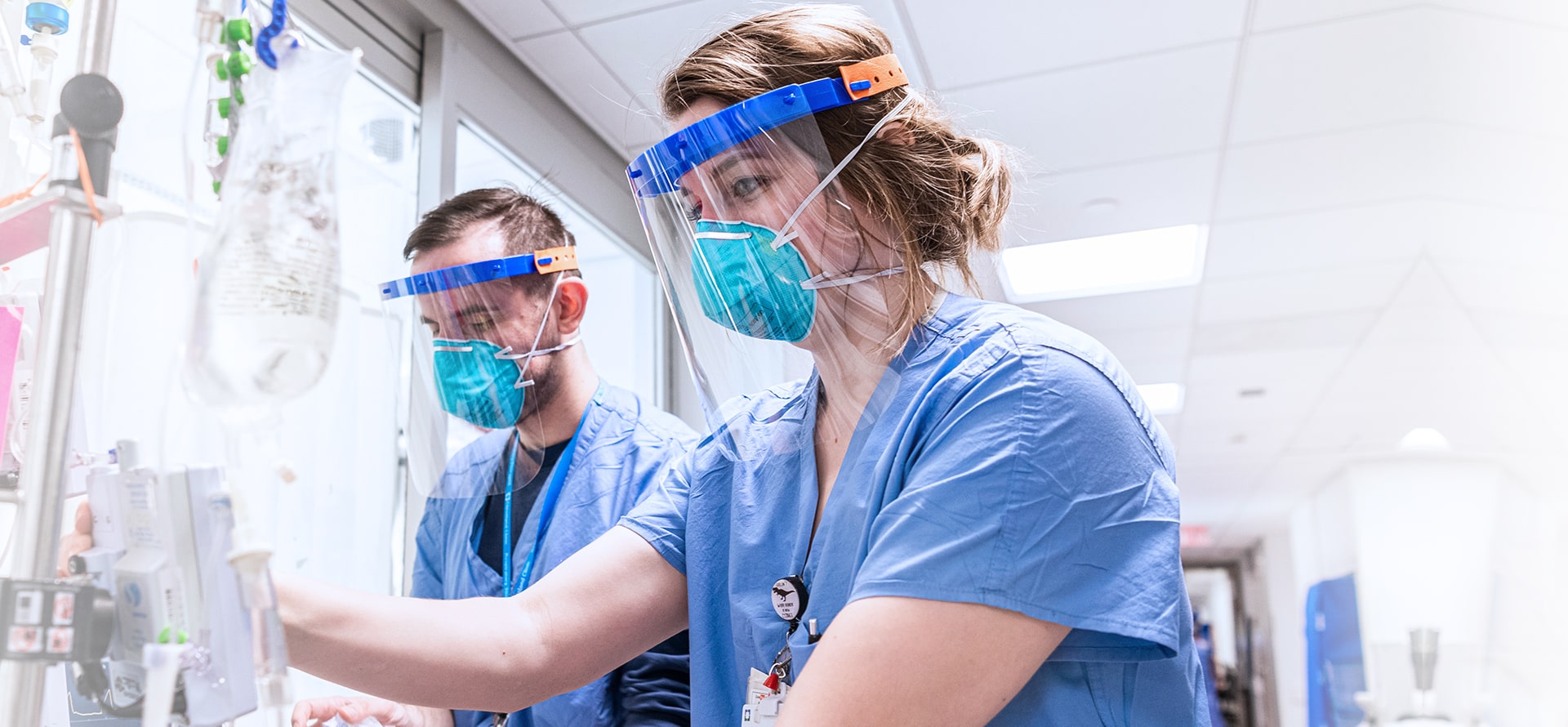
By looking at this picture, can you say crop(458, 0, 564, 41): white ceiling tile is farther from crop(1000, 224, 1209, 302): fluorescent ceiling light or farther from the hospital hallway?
crop(1000, 224, 1209, 302): fluorescent ceiling light

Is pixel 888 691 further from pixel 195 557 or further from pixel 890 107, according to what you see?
pixel 890 107

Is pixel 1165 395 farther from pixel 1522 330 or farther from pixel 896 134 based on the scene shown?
pixel 896 134

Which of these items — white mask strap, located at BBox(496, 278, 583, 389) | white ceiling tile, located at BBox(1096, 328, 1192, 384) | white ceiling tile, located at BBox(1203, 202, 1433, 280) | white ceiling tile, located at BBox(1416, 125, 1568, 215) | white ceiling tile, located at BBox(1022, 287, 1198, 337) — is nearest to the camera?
white mask strap, located at BBox(496, 278, 583, 389)

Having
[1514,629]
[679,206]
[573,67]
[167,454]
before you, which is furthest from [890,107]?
[1514,629]

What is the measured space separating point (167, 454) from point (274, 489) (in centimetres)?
30

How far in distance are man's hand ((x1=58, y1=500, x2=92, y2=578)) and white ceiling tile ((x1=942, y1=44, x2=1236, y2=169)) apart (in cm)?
249

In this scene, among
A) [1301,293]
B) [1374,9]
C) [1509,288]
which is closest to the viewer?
[1374,9]

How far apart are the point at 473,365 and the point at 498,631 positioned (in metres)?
0.44

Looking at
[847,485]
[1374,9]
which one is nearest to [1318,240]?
[1374,9]

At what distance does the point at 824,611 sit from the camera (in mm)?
937

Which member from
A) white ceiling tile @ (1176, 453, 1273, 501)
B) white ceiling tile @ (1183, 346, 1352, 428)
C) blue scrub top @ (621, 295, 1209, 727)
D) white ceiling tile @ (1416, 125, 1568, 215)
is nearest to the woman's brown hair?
blue scrub top @ (621, 295, 1209, 727)

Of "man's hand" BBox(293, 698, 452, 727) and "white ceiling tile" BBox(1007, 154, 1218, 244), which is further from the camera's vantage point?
"white ceiling tile" BBox(1007, 154, 1218, 244)

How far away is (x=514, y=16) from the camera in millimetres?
2697

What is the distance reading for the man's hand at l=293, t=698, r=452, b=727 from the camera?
4.33 feet
